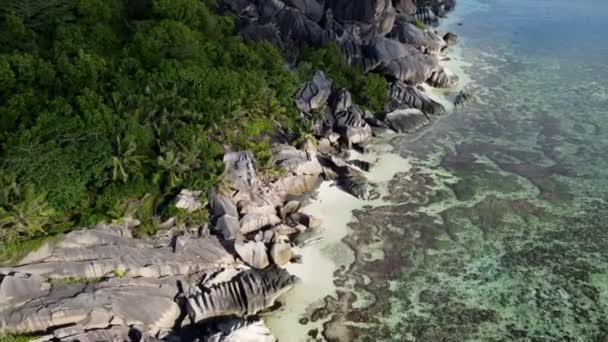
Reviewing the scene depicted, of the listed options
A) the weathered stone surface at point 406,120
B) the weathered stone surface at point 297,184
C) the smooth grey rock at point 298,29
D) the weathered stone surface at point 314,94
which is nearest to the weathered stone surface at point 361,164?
the weathered stone surface at point 297,184

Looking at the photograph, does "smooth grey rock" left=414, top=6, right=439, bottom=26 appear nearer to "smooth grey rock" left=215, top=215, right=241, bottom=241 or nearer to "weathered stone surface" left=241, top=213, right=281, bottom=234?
"weathered stone surface" left=241, top=213, right=281, bottom=234

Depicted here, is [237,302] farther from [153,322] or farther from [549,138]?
[549,138]

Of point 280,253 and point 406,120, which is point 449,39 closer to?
point 406,120

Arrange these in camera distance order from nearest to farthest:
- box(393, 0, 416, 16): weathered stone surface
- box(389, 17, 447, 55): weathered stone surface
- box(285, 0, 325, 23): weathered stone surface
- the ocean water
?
1. the ocean water
2. box(285, 0, 325, 23): weathered stone surface
3. box(389, 17, 447, 55): weathered stone surface
4. box(393, 0, 416, 16): weathered stone surface

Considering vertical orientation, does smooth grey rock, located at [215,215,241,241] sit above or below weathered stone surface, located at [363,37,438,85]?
below

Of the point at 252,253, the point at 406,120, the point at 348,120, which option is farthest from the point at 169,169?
the point at 406,120

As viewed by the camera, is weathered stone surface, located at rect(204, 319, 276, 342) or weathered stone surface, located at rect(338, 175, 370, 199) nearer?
weathered stone surface, located at rect(204, 319, 276, 342)

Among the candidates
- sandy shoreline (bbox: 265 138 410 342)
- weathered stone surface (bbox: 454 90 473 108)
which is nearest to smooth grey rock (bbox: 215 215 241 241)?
sandy shoreline (bbox: 265 138 410 342)
